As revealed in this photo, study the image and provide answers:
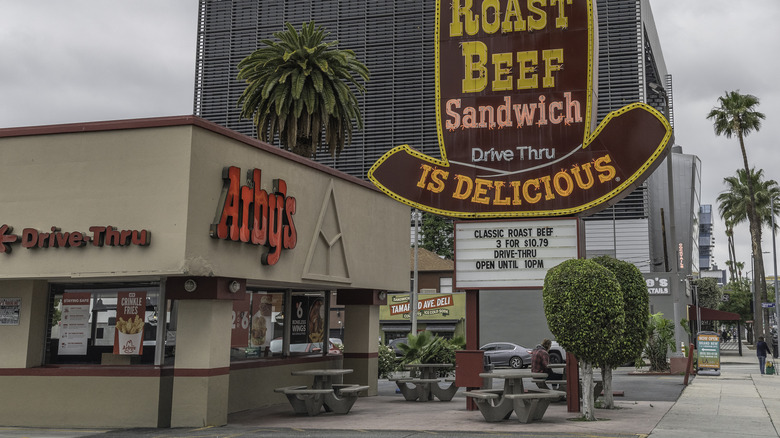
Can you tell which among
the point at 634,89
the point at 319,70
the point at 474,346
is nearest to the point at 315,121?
the point at 319,70

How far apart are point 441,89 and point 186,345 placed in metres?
8.99

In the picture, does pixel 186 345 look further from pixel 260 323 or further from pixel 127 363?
pixel 260 323

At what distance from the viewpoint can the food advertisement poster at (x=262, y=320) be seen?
65.2 ft

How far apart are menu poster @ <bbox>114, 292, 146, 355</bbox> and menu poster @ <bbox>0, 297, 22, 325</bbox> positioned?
2128 mm

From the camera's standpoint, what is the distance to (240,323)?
19.2 m

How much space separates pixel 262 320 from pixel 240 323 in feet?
3.31

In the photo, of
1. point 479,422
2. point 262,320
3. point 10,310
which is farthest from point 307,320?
point 10,310

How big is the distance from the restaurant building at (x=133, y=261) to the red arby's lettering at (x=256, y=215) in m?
0.03

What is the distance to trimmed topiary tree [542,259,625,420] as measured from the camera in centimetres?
1532

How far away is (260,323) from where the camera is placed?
65.9 feet

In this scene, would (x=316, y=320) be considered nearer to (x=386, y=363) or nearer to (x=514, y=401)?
(x=386, y=363)

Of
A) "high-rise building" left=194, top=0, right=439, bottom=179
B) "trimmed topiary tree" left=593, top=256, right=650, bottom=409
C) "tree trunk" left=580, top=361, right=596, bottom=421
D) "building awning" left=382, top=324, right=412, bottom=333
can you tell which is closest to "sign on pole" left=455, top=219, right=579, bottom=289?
"trimmed topiary tree" left=593, top=256, right=650, bottom=409

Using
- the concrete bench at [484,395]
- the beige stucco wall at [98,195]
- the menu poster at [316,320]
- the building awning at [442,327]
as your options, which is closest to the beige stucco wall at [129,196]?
the beige stucco wall at [98,195]

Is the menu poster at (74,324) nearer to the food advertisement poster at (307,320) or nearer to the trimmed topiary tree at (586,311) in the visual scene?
the food advertisement poster at (307,320)
